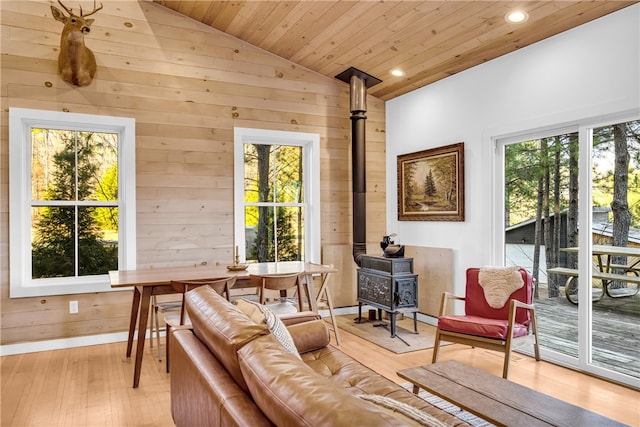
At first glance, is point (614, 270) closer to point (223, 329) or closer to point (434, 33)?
point (434, 33)

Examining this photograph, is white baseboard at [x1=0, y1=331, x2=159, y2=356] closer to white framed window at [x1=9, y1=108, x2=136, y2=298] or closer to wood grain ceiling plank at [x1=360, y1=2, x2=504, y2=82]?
white framed window at [x1=9, y1=108, x2=136, y2=298]

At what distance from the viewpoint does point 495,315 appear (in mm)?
3631

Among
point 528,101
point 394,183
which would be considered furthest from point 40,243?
point 528,101

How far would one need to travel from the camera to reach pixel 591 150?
11.5 ft

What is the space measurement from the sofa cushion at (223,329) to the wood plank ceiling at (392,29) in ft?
9.41

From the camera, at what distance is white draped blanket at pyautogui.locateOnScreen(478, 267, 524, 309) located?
359 cm

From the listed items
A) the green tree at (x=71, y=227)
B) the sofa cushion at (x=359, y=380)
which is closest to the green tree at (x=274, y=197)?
the green tree at (x=71, y=227)

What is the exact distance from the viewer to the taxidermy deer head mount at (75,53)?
3926mm

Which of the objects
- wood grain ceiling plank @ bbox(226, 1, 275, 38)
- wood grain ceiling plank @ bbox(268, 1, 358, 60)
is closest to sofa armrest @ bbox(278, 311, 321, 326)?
wood grain ceiling plank @ bbox(268, 1, 358, 60)

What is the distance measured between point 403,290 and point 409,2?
103 inches

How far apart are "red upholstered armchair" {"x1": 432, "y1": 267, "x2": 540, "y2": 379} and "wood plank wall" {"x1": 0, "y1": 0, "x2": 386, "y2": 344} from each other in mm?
2082

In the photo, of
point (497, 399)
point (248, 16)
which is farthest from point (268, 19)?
point (497, 399)

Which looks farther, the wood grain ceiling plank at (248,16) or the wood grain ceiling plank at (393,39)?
the wood grain ceiling plank at (248,16)

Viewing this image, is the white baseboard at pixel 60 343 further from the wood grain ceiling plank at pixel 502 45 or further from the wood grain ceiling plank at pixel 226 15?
the wood grain ceiling plank at pixel 502 45
